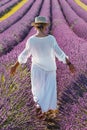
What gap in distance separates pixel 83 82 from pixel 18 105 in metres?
0.96

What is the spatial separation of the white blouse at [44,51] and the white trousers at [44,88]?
0.09m

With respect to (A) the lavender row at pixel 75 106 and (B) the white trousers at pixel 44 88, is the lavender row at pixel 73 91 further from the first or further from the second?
(B) the white trousers at pixel 44 88

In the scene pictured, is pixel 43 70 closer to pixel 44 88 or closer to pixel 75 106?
pixel 44 88

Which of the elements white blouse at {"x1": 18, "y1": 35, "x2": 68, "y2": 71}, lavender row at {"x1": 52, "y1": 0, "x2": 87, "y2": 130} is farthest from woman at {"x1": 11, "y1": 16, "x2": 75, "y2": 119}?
lavender row at {"x1": 52, "y1": 0, "x2": 87, "y2": 130}

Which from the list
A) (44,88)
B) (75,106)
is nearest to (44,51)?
(44,88)

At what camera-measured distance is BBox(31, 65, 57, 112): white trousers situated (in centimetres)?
607

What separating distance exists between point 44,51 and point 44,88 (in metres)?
0.48

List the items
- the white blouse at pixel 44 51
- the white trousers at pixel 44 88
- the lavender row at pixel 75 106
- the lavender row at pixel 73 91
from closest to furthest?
the lavender row at pixel 75 106, the lavender row at pixel 73 91, the white blouse at pixel 44 51, the white trousers at pixel 44 88

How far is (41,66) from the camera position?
6.07 m

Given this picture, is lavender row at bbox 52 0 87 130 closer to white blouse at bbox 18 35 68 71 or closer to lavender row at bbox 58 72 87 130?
lavender row at bbox 58 72 87 130

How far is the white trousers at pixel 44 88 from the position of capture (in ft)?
19.9

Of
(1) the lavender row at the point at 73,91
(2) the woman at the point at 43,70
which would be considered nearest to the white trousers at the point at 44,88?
(2) the woman at the point at 43,70

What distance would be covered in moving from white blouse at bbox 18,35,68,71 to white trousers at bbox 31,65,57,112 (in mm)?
86

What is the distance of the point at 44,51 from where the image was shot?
5.98m
